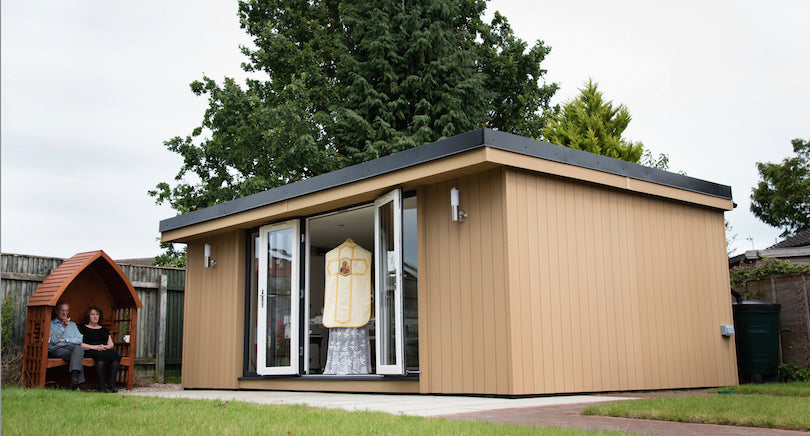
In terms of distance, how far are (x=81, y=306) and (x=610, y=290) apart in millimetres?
6507

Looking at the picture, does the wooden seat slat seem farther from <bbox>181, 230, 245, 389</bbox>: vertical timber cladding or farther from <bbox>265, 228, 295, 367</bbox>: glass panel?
<bbox>265, 228, 295, 367</bbox>: glass panel

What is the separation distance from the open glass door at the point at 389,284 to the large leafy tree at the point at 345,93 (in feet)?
26.7

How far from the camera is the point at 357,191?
22.1 feet

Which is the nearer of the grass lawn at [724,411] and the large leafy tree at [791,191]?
the grass lawn at [724,411]

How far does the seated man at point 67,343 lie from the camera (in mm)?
7676

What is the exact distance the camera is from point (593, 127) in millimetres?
16016

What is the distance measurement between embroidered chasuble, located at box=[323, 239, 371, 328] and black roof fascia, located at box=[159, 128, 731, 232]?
85cm

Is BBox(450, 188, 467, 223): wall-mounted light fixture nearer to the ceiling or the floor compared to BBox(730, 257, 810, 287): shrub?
nearer to the ceiling

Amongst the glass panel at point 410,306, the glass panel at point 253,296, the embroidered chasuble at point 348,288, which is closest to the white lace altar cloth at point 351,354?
the embroidered chasuble at point 348,288

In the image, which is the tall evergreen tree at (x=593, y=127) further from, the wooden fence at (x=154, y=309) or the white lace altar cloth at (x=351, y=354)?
the white lace altar cloth at (x=351, y=354)

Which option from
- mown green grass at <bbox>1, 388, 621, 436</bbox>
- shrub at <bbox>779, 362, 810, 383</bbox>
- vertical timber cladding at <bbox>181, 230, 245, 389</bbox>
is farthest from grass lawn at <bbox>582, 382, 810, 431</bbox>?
vertical timber cladding at <bbox>181, 230, 245, 389</bbox>

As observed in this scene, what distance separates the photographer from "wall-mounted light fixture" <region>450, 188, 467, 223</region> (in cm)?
603

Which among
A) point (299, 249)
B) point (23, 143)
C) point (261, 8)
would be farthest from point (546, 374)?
point (261, 8)

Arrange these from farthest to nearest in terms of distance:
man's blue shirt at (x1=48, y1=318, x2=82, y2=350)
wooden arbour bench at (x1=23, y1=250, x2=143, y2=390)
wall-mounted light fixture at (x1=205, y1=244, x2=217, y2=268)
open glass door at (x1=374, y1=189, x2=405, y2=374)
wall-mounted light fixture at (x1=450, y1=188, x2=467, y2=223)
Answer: wall-mounted light fixture at (x1=205, y1=244, x2=217, y2=268) < man's blue shirt at (x1=48, y1=318, x2=82, y2=350) < wooden arbour bench at (x1=23, y1=250, x2=143, y2=390) < open glass door at (x1=374, y1=189, x2=405, y2=374) < wall-mounted light fixture at (x1=450, y1=188, x2=467, y2=223)
